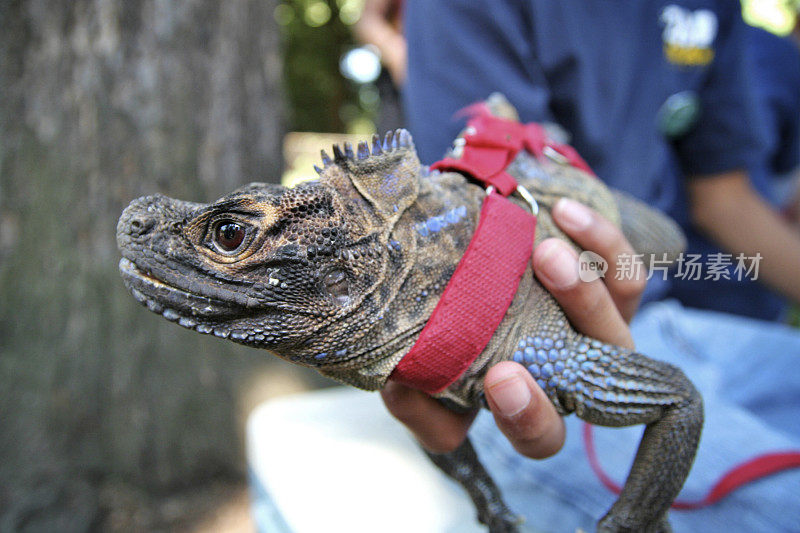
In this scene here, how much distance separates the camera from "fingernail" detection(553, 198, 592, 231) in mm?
1940

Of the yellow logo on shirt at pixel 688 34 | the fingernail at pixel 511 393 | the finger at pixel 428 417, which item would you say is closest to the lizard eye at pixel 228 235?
the finger at pixel 428 417

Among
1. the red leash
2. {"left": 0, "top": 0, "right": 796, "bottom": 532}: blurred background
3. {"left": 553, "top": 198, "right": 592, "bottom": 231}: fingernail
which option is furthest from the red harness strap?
{"left": 0, "top": 0, "right": 796, "bottom": 532}: blurred background

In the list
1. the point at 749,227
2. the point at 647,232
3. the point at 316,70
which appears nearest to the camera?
the point at 647,232

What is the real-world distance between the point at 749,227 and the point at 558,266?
3.28 metres

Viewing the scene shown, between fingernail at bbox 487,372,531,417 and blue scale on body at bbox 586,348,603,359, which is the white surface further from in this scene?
blue scale on body at bbox 586,348,603,359

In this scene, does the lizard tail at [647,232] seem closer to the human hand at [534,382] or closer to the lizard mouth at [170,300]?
the human hand at [534,382]

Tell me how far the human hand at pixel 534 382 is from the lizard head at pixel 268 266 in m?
0.45

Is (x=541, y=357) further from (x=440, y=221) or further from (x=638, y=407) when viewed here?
(x=440, y=221)

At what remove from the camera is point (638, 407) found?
167 centimetres

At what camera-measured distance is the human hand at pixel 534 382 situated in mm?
1659

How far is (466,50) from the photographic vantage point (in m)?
3.10

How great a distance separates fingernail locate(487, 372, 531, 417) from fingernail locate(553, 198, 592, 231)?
2.09 ft

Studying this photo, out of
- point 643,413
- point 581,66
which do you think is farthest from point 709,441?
point 581,66

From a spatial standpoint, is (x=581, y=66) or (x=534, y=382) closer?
(x=534, y=382)
